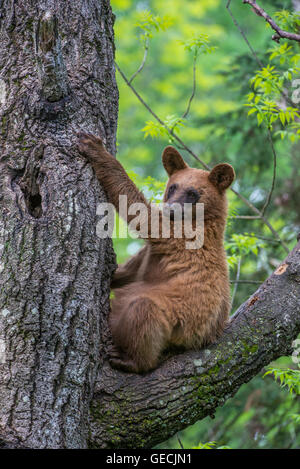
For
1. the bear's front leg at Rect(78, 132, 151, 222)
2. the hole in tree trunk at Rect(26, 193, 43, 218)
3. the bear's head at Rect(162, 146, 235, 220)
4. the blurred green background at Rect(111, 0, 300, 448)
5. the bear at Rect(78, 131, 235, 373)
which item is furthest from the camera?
the blurred green background at Rect(111, 0, 300, 448)

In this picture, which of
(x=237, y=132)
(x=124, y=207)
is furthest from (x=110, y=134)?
(x=237, y=132)

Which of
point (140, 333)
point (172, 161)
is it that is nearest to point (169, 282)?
point (140, 333)

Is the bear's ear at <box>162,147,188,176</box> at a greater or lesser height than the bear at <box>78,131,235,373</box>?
greater

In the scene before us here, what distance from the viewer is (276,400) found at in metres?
9.92

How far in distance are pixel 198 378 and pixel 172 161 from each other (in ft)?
10.7

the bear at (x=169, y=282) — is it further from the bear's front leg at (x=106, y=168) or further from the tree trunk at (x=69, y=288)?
the tree trunk at (x=69, y=288)

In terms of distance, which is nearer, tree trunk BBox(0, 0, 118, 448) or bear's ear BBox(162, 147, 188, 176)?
tree trunk BBox(0, 0, 118, 448)

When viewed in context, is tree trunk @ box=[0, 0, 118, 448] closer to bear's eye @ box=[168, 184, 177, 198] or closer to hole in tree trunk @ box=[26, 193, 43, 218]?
hole in tree trunk @ box=[26, 193, 43, 218]

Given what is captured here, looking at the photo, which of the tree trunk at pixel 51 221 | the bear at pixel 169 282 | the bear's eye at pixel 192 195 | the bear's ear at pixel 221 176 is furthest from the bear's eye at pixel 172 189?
the tree trunk at pixel 51 221

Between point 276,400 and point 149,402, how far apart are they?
6.48 meters

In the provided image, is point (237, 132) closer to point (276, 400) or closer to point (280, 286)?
point (276, 400)

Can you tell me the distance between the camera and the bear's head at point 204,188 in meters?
6.20

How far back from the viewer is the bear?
4.68 metres

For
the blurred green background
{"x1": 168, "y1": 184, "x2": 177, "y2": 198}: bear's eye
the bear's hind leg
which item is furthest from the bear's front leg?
the blurred green background
